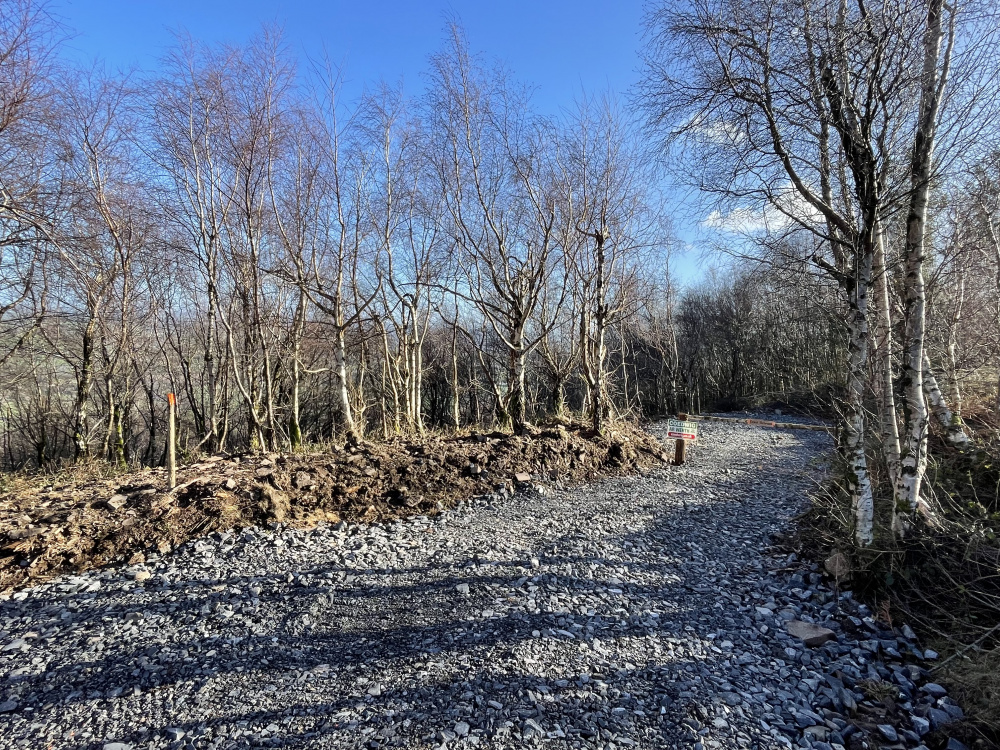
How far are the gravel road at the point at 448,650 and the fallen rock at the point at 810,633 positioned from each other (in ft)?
0.16

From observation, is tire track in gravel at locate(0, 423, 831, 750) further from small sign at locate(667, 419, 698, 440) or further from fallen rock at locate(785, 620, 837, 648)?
small sign at locate(667, 419, 698, 440)

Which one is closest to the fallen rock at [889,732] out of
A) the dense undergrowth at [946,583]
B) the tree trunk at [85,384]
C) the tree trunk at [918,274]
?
the dense undergrowth at [946,583]

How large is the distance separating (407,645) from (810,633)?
9.58 feet

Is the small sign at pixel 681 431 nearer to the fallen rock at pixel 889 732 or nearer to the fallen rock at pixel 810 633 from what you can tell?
the fallen rock at pixel 810 633

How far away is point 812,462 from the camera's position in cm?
913

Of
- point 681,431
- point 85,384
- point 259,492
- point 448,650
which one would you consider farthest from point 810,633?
point 85,384

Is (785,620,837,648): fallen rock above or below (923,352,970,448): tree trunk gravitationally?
below

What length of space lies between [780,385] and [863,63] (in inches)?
894

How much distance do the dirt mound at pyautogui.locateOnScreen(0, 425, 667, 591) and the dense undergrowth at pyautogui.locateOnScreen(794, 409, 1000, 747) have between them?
13.5 feet

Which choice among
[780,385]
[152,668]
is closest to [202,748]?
[152,668]

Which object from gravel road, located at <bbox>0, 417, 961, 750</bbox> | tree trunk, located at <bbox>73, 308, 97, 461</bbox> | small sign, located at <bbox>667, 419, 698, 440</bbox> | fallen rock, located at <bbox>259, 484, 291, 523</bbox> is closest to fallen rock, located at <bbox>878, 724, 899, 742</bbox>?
gravel road, located at <bbox>0, 417, 961, 750</bbox>

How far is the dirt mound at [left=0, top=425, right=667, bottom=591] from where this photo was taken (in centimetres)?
412

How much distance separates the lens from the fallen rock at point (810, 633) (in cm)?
319

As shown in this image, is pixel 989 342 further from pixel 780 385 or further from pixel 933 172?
pixel 780 385
